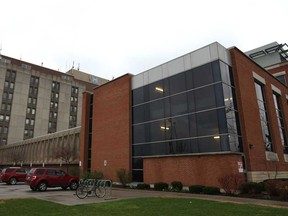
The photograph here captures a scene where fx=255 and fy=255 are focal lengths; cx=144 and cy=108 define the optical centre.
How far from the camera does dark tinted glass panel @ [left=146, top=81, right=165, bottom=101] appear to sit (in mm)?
25609

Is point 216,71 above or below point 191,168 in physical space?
above

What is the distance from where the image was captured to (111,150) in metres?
28.7

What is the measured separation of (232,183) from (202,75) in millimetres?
9460

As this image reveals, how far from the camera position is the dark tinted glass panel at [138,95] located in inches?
1083

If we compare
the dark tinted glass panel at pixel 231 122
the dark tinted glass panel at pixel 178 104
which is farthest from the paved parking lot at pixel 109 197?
Result: the dark tinted glass panel at pixel 178 104

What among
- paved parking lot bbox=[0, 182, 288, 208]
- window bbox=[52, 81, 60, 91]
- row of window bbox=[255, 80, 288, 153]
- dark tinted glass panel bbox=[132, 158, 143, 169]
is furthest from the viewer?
window bbox=[52, 81, 60, 91]

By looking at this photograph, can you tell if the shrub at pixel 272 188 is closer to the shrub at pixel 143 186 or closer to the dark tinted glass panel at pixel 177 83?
the shrub at pixel 143 186

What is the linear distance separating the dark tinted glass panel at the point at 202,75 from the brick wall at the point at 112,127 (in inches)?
341

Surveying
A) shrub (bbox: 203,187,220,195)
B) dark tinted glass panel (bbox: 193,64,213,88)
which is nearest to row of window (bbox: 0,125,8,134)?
dark tinted glass panel (bbox: 193,64,213,88)

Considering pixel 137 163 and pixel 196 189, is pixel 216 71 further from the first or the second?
pixel 137 163

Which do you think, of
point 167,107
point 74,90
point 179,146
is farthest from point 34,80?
point 179,146

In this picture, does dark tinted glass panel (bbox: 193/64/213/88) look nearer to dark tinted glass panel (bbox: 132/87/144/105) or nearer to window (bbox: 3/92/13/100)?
dark tinted glass panel (bbox: 132/87/144/105)

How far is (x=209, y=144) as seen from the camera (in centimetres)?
2008

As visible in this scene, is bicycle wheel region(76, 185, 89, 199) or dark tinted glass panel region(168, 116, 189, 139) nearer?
bicycle wheel region(76, 185, 89, 199)
